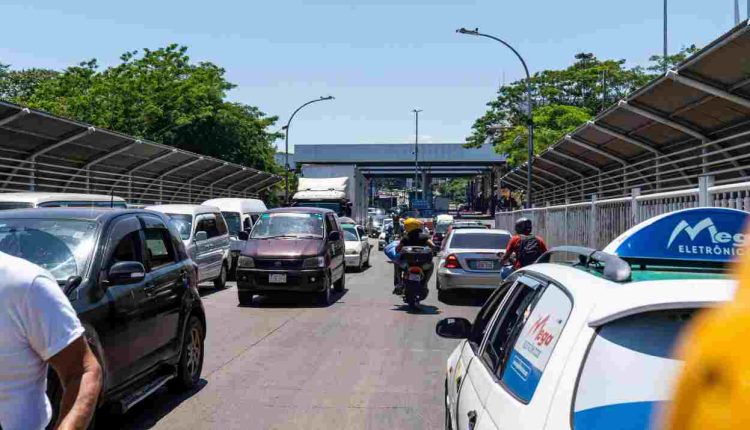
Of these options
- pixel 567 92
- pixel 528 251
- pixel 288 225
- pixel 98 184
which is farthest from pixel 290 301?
pixel 567 92

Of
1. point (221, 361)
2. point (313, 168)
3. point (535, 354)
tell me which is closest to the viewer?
point (535, 354)

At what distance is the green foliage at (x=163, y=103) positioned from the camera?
41.8 m

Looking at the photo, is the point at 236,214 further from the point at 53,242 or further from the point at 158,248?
the point at 53,242

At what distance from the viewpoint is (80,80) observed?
45.0 metres

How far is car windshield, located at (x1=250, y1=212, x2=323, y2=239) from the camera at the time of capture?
52.9 ft

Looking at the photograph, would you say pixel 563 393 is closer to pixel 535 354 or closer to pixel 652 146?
pixel 535 354

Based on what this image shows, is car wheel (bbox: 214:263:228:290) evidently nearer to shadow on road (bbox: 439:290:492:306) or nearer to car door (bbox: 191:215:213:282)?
car door (bbox: 191:215:213:282)

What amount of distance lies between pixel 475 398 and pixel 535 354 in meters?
0.71

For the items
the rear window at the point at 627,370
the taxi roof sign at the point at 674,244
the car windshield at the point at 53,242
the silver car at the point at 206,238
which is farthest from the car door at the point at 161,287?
the silver car at the point at 206,238

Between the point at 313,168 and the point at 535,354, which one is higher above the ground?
the point at 313,168

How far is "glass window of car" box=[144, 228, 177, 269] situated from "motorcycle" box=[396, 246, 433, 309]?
23.4 ft

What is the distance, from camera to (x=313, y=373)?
28.0ft

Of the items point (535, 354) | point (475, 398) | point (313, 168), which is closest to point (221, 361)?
point (475, 398)

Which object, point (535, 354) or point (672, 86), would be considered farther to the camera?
point (672, 86)
